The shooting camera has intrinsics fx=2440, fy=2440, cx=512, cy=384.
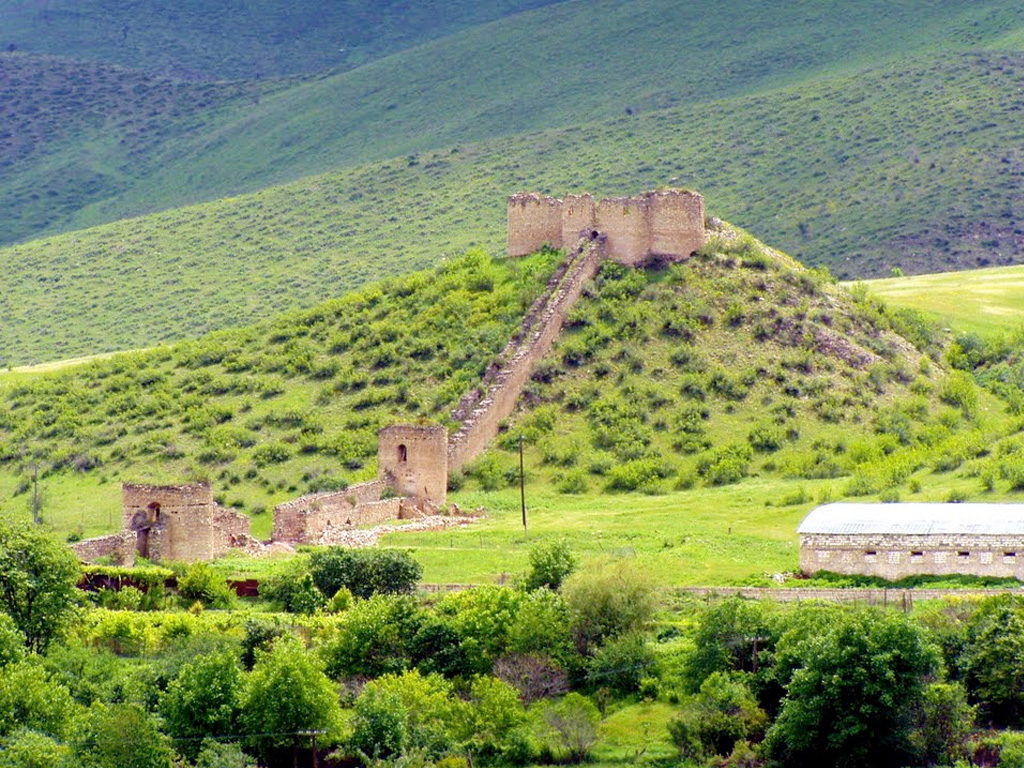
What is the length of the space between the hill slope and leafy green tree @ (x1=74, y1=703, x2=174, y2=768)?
2000 cm

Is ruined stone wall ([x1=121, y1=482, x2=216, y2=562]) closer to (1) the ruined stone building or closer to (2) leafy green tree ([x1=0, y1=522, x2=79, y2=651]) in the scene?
(2) leafy green tree ([x1=0, y1=522, x2=79, y2=651])

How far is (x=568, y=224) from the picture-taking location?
73562mm

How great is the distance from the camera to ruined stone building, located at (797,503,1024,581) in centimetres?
4869

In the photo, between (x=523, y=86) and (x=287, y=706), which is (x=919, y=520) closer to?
(x=287, y=706)

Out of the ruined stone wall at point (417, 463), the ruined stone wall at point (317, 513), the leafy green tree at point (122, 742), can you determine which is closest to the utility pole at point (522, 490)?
the ruined stone wall at point (417, 463)

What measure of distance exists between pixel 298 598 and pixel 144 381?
2721 cm

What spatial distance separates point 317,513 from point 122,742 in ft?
56.7

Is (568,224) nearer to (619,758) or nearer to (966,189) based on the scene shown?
(619,758)

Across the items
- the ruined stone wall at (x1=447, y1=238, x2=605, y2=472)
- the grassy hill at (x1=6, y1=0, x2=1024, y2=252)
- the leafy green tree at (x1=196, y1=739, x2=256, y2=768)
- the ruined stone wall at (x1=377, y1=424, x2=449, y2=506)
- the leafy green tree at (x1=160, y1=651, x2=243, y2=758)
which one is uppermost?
the grassy hill at (x1=6, y1=0, x2=1024, y2=252)

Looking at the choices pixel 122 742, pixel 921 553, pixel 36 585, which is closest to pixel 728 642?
pixel 921 553

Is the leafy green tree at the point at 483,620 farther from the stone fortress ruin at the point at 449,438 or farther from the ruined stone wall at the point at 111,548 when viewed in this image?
the ruined stone wall at the point at 111,548

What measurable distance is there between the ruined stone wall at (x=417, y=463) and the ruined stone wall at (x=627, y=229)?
466 inches

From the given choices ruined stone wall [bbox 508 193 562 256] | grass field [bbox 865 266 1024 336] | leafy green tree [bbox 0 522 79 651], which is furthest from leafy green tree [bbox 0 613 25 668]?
grass field [bbox 865 266 1024 336]

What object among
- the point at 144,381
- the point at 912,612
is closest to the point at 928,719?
the point at 912,612
